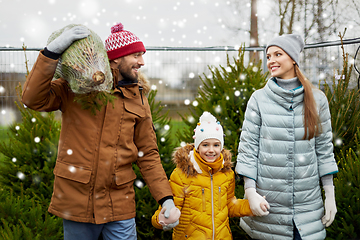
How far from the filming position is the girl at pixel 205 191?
2486 mm

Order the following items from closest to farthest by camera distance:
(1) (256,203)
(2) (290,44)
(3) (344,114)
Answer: (1) (256,203) → (2) (290,44) → (3) (344,114)

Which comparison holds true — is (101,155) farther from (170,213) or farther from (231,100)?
(231,100)

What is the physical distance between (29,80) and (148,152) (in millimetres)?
971

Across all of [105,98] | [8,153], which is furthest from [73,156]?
[8,153]

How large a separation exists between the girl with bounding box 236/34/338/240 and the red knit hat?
1067 mm

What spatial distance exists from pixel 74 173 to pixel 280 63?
1.75 meters

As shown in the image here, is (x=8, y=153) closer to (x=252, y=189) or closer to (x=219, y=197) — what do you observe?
(x=219, y=197)

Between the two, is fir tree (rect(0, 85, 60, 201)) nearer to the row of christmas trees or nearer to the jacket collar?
the row of christmas trees

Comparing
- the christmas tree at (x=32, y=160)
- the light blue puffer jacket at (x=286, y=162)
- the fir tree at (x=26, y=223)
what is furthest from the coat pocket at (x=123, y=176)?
the christmas tree at (x=32, y=160)

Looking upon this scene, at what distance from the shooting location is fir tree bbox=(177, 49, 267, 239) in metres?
3.46

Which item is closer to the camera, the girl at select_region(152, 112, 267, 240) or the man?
the man

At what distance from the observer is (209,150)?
260 cm

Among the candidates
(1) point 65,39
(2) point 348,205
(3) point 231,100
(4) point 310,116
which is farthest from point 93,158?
(2) point 348,205

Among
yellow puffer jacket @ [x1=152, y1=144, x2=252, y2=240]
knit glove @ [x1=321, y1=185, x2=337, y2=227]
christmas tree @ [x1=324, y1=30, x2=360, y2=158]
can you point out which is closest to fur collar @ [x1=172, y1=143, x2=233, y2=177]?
yellow puffer jacket @ [x1=152, y1=144, x2=252, y2=240]
